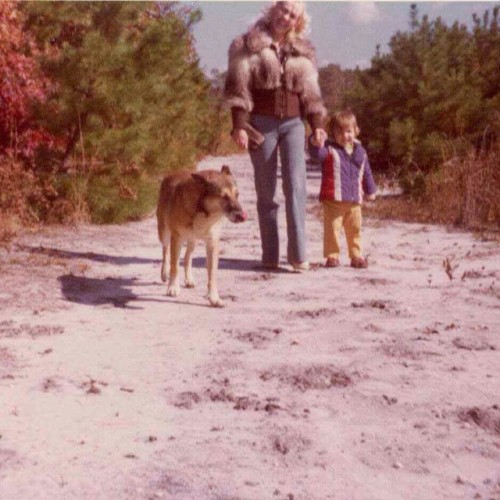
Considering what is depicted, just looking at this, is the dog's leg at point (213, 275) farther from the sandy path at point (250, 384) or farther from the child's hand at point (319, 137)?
the child's hand at point (319, 137)

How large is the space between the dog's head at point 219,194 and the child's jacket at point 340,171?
1.88 m

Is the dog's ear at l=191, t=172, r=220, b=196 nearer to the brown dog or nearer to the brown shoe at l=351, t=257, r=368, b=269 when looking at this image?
the brown dog

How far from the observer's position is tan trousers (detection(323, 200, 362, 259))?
27.9ft

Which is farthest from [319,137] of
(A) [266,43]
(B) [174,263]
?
(B) [174,263]

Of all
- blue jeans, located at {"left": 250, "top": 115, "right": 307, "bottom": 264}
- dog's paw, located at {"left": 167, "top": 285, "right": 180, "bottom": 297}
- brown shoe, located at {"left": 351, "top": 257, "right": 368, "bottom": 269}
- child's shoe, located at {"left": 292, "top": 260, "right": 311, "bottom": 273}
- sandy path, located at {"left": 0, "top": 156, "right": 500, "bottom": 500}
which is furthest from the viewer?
brown shoe, located at {"left": 351, "top": 257, "right": 368, "bottom": 269}

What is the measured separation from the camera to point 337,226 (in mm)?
8516

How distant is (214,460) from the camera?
364 centimetres

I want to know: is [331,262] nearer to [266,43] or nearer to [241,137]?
[241,137]

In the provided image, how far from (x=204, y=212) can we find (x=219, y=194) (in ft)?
0.63

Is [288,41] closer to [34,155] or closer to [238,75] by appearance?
[238,75]

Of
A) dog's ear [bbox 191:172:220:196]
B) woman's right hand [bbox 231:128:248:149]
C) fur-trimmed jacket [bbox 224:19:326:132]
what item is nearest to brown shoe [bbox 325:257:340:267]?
woman's right hand [bbox 231:128:248:149]

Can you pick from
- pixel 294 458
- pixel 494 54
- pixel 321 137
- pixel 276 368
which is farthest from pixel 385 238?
pixel 494 54

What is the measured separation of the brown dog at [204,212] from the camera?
661cm

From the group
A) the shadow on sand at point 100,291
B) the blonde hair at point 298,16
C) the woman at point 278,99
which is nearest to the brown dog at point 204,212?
the shadow on sand at point 100,291
